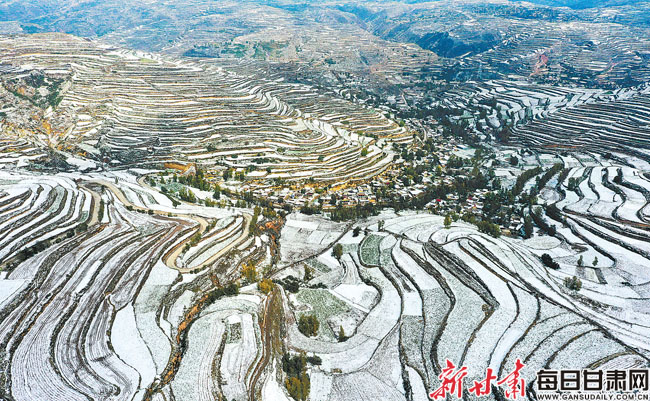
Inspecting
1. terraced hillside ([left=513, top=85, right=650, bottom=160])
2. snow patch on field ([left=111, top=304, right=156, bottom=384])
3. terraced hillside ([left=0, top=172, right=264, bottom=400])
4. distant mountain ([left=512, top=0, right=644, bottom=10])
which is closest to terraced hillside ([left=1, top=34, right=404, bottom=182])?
terraced hillside ([left=0, top=172, right=264, bottom=400])

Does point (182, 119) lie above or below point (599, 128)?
above

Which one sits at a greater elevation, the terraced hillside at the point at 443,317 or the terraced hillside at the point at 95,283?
the terraced hillside at the point at 95,283

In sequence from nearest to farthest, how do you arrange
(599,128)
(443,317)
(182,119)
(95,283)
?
(443,317) → (95,283) → (182,119) → (599,128)

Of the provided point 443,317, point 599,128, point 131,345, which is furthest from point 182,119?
point 599,128

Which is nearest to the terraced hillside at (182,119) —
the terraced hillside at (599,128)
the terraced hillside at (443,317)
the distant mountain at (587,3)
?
the terraced hillside at (599,128)

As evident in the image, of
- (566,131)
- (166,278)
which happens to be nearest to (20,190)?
(166,278)

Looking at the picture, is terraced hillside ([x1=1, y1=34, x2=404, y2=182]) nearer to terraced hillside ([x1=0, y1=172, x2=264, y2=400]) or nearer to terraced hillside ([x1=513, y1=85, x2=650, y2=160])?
terraced hillside ([x1=0, y1=172, x2=264, y2=400])

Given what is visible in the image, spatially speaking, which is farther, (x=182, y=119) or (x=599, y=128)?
(x=599, y=128)

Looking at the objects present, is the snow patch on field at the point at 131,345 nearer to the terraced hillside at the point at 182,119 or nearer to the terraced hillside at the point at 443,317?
the terraced hillside at the point at 443,317

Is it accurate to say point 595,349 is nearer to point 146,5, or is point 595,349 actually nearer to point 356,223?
point 356,223

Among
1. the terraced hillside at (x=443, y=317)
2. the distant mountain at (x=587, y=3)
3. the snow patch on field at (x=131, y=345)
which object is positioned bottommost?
the terraced hillside at (x=443, y=317)

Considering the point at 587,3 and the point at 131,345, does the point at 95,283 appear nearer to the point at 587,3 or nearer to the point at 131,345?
the point at 131,345
